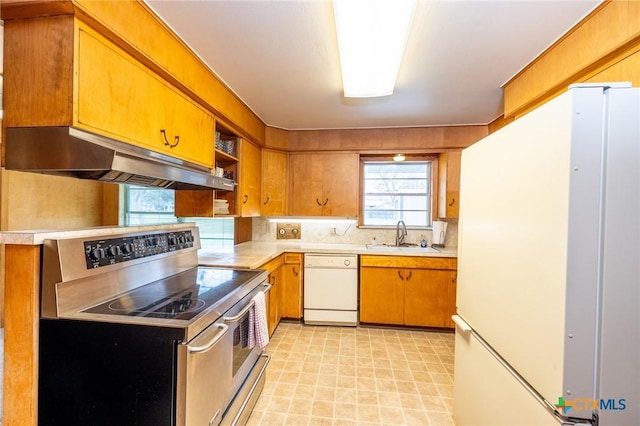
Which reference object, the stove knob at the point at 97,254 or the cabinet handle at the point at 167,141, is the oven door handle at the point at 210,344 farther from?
the cabinet handle at the point at 167,141

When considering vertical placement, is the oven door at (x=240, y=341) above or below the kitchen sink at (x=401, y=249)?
below

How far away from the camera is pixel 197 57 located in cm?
176

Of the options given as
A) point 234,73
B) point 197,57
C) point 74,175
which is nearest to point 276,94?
point 234,73

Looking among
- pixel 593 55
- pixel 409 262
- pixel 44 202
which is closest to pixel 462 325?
pixel 593 55

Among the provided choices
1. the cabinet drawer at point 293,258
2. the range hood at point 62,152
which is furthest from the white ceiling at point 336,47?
the cabinet drawer at point 293,258

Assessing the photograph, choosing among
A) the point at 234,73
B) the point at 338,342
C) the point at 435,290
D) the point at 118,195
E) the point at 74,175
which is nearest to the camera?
the point at 74,175

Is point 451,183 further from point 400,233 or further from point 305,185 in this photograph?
point 305,185

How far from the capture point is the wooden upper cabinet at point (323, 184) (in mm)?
3398

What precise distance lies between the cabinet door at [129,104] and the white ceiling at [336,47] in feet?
1.07

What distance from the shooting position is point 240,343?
5.14 ft

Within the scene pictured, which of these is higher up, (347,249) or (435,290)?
(347,249)

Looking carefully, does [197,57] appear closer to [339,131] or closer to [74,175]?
[74,175]

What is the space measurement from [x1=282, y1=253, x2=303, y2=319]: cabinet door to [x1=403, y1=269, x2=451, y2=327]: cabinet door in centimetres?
117

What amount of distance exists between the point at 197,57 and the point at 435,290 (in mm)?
2986
